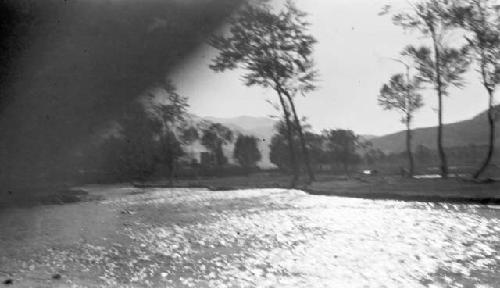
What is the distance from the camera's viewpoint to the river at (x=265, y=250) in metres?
7.02

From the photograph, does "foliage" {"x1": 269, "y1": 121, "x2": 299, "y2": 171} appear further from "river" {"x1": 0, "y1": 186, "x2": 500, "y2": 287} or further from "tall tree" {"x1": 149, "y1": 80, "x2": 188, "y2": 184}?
"river" {"x1": 0, "y1": 186, "x2": 500, "y2": 287}

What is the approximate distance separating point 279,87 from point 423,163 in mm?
92080

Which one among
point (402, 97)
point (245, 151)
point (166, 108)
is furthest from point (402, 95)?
point (245, 151)

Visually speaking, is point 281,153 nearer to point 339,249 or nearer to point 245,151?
point 245,151

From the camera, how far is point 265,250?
966cm

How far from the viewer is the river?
7.02 meters

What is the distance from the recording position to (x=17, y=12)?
20.0 m

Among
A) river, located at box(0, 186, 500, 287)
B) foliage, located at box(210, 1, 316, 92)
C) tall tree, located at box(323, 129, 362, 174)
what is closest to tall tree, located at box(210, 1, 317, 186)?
foliage, located at box(210, 1, 316, 92)

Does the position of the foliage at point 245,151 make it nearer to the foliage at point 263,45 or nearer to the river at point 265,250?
the foliage at point 263,45

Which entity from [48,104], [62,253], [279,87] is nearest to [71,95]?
[48,104]

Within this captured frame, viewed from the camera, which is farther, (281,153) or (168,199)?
(281,153)

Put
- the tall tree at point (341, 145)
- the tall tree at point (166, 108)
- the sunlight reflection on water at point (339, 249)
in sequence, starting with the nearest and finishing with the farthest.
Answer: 1. the sunlight reflection on water at point (339, 249)
2. the tall tree at point (166, 108)
3. the tall tree at point (341, 145)

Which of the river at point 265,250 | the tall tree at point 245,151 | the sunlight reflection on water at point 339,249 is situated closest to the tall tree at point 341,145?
the tall tree at point 245,151

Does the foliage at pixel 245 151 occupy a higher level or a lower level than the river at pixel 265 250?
higher
